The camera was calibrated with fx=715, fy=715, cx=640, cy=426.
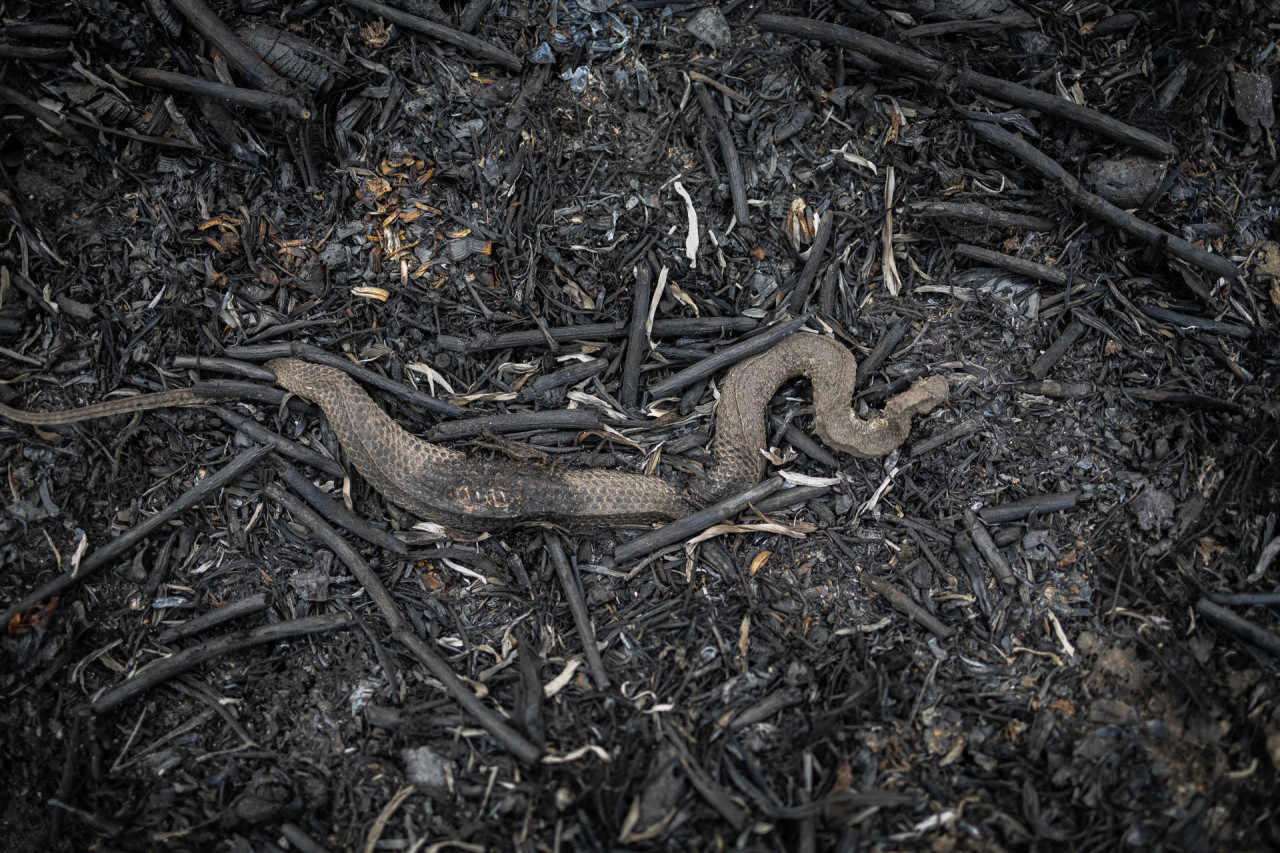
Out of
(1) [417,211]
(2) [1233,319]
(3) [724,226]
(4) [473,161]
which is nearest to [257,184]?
(1) [417,211]

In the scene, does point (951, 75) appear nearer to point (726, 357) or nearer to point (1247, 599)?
point (726, 357)

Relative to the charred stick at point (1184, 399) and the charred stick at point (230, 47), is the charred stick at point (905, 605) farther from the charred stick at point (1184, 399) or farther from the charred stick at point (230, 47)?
the charred stick at point (230, 47)

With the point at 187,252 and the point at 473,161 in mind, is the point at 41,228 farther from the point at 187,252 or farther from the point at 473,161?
the point at 473,161

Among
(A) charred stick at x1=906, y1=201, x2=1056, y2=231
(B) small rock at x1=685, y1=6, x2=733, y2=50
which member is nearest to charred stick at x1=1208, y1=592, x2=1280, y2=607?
(A) charred stick at x1=906, y1=201, x2=1056, y2=231

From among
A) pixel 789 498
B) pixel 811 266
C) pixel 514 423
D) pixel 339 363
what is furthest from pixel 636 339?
pixel 339 363

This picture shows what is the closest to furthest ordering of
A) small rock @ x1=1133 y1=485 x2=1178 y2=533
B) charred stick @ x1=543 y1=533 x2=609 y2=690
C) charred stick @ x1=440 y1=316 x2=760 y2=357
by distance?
1. charred stick @ x1=543 y1=533 x2=609 y2=690
2. small rock @ x1=1133 y1=485 x2=1178 y2=533
3. charred stick @ x1=440 y1=316 x2=760 y2=357

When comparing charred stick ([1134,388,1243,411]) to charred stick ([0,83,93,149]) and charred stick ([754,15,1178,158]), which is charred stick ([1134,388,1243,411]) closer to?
charred stick ([754,15,1178,158])
